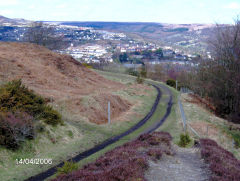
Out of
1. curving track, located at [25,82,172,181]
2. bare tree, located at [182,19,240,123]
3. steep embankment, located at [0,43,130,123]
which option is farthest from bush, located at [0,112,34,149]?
bare tree, located at [182,19,240,123]

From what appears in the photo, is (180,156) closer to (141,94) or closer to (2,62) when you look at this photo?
(2,62)

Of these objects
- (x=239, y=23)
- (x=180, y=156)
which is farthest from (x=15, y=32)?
(x=180, y=156)

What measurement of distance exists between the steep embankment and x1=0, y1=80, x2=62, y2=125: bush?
530cm

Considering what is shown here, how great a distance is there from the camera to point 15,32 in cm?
11025

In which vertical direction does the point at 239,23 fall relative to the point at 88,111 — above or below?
above

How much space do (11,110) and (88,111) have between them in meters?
8.74

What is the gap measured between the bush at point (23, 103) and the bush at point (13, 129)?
92cm

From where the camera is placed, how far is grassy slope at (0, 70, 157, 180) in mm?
10781

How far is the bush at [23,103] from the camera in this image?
14242mm

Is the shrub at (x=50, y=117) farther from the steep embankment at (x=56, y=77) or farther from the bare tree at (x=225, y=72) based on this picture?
the bare tree at (x=225, y=72)

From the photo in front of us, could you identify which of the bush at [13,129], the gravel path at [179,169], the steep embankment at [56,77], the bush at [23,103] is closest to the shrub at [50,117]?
the bush at [23,103]

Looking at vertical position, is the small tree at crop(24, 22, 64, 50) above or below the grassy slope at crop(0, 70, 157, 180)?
above

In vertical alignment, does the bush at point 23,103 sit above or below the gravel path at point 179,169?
above

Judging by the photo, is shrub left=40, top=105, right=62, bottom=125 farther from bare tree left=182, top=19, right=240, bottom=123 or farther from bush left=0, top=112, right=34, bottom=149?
bare tree left=182, top=19, right=240, bottom=123
